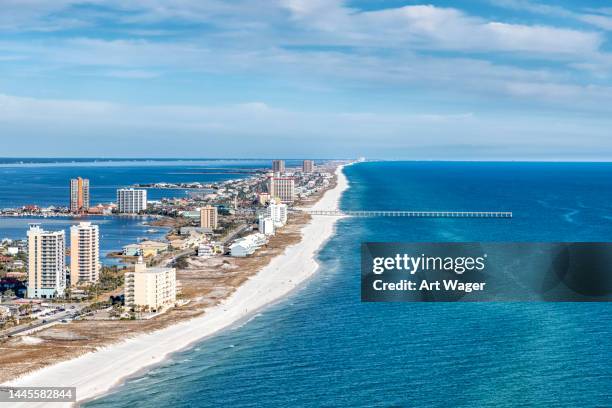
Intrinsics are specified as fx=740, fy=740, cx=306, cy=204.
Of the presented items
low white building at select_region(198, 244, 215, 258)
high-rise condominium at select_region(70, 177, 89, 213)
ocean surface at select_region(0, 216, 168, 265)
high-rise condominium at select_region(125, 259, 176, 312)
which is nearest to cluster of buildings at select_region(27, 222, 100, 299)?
A: high-rise condominium at select_region(125, 259, 176, 312)

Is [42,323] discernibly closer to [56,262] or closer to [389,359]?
[56,262]

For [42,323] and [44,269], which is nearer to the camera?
[42,323]

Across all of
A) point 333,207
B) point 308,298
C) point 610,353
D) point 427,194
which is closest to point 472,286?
point 610,353

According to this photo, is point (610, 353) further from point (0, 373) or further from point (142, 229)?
point (142, 229)

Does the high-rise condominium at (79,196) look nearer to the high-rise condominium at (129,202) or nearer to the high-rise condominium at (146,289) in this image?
the high-rise condominium at (129,202)

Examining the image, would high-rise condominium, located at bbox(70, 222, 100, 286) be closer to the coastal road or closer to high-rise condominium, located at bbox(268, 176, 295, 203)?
the coastal road

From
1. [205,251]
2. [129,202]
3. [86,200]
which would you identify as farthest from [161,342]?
[86,200]
